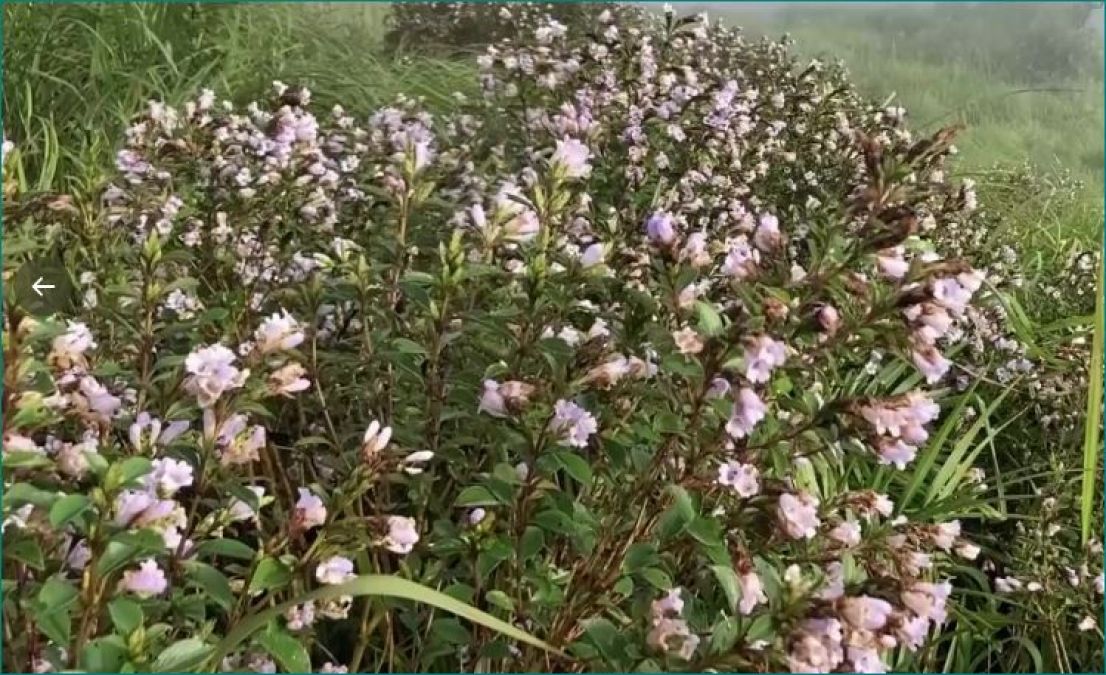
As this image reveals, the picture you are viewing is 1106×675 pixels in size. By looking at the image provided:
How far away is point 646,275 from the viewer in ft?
7.34

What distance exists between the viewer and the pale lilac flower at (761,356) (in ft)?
4.84

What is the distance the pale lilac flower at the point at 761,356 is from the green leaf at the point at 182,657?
756mm

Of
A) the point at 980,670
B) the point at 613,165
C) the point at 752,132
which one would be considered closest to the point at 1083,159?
the point at 752,132

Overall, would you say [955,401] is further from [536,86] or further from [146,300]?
[146,300]

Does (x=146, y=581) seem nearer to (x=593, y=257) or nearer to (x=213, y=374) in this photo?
(x=213, y=374)

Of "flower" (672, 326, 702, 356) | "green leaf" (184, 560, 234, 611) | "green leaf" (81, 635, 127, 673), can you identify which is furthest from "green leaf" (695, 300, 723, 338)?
"green leaf" (81, 635, 127, 673)

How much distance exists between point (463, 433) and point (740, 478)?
1.83ft

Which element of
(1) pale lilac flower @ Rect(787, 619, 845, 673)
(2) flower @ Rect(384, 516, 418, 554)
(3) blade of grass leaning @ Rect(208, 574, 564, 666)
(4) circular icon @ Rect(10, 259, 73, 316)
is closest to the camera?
(1) pale lilac flower @ Rect(787, 619, 845, 673)

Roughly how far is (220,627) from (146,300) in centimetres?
55

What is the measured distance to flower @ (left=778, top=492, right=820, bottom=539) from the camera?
1556 millimetres

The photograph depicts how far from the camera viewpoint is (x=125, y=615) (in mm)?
1411

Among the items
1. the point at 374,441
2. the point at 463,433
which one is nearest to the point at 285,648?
the point at 374,441

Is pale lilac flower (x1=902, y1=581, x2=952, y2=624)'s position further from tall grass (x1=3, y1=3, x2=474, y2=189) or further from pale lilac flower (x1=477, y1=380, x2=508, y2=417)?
tall grass (x1=3, y1=3, x2=474, y2=189)

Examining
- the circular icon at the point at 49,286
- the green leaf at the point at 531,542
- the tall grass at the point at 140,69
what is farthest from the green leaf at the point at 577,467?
the tall grass at the point at 140,69
